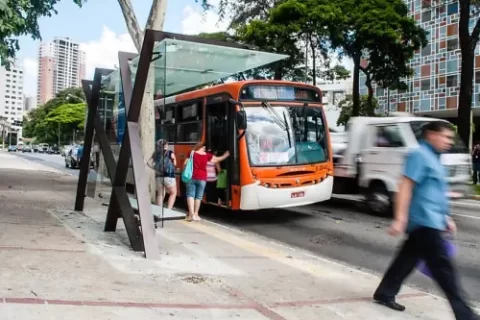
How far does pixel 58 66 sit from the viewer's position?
13038cm

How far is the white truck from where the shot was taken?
36.7 ft

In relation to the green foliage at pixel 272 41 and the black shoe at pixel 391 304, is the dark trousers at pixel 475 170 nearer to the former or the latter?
the green foliage at pixel 272 41

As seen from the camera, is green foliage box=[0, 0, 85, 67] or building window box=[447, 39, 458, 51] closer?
green foliage box=[0, 0, 85, 67]

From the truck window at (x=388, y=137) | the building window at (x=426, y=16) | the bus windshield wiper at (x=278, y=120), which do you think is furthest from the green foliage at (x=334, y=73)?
the bus windshield wiper at (x=278, y=120)

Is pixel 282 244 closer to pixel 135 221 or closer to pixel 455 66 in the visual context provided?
pixel 135 221

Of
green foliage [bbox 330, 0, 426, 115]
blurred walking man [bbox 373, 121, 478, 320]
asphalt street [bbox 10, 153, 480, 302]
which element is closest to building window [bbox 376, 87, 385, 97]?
green foliage [bbox 330, 0, 426, 115]

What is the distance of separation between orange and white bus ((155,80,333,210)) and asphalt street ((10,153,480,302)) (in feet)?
2.07

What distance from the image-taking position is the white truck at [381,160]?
36.7ft

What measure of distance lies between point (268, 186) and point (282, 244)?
5.97 ft

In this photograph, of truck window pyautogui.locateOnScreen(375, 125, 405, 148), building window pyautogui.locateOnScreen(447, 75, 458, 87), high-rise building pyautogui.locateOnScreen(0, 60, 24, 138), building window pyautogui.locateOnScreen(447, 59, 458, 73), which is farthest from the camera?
high-rise building pyautogui.locateOnScreen(0, 60, 24, 138)

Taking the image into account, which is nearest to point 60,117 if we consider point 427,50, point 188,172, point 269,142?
point 427,50

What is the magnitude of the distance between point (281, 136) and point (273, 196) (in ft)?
4.19

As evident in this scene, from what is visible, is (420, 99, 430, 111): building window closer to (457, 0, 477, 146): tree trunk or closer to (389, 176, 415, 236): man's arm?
(457, 0, 477, 146): tree trunk

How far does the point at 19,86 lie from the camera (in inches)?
5536
